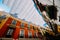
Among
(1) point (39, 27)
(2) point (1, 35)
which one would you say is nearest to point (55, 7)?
(1) point (39, 27)

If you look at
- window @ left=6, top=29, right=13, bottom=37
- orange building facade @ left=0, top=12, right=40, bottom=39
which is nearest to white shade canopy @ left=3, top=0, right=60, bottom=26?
orange building facade @ left=0, top=12, right=40, bottom=39

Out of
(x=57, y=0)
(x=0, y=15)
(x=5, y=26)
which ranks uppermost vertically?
(x=57, y=0)

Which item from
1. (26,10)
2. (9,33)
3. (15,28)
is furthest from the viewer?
(26,10)

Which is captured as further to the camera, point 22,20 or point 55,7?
point 55,7

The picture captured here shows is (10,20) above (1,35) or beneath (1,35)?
above

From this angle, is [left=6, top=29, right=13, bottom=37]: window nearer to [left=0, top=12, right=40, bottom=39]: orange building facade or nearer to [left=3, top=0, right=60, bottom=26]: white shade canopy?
[left=0, top=12, right=40, bottom=39]: orange building facade

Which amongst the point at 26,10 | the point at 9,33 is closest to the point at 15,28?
the point at 9,33

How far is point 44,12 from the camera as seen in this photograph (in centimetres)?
221

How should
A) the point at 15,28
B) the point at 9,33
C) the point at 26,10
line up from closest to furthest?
1. the point at 9,33
2. the point at 15,28
3. the point at 26,10

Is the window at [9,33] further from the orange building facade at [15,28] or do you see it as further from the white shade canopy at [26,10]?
the white shade canopy at [26,10]

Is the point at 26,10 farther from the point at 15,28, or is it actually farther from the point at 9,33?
the point at 9,33

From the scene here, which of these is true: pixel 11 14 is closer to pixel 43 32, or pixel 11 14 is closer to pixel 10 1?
pixel 10 1

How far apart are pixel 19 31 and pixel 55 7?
0.84m

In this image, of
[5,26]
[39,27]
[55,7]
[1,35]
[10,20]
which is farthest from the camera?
[55,7]
